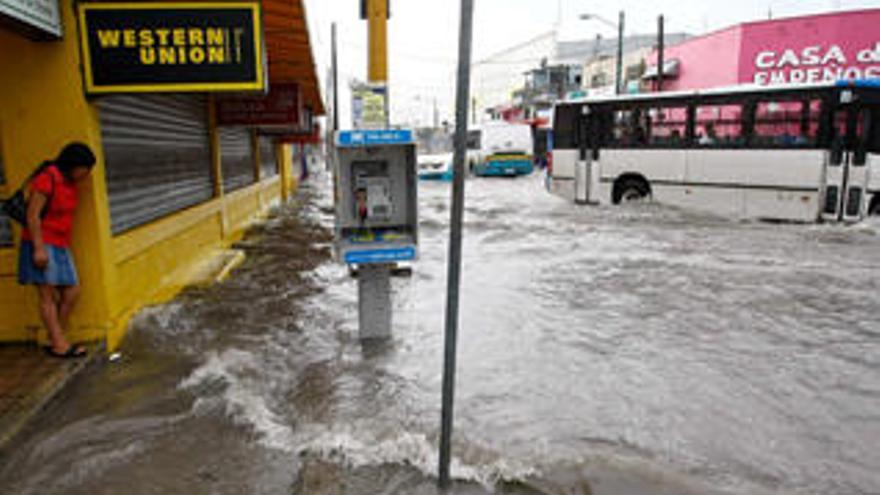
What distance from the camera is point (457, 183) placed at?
2.62 m

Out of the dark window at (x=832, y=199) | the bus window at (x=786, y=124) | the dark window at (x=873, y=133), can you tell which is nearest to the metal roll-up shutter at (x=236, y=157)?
the bus window at (x=786, y=124)

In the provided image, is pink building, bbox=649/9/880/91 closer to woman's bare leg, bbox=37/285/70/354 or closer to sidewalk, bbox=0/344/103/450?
woman's bare leg, bbox=37/285/70/354

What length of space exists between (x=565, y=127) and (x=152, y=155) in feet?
37.4

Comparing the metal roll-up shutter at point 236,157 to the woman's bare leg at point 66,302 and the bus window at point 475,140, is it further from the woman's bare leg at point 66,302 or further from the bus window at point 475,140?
the bus window at point 475,140

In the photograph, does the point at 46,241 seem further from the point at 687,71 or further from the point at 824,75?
the point at 687,71

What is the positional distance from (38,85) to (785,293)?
796cm

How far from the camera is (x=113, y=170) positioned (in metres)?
5.43

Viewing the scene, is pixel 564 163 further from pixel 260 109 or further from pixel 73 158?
pixel 73 158

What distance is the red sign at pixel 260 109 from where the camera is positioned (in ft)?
31.3

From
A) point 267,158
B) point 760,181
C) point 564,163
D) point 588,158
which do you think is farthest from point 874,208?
point 267,158

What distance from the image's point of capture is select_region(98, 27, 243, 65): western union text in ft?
14.8

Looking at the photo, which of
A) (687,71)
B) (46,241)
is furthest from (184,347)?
(687,71)

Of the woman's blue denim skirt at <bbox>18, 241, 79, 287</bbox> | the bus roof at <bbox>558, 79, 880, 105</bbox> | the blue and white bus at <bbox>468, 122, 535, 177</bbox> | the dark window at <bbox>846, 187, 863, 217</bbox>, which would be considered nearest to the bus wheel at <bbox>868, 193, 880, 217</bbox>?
the dark window at <bbox>846, 187, 863, 217</bbox>

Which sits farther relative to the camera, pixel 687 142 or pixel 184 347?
pixel 687 142
